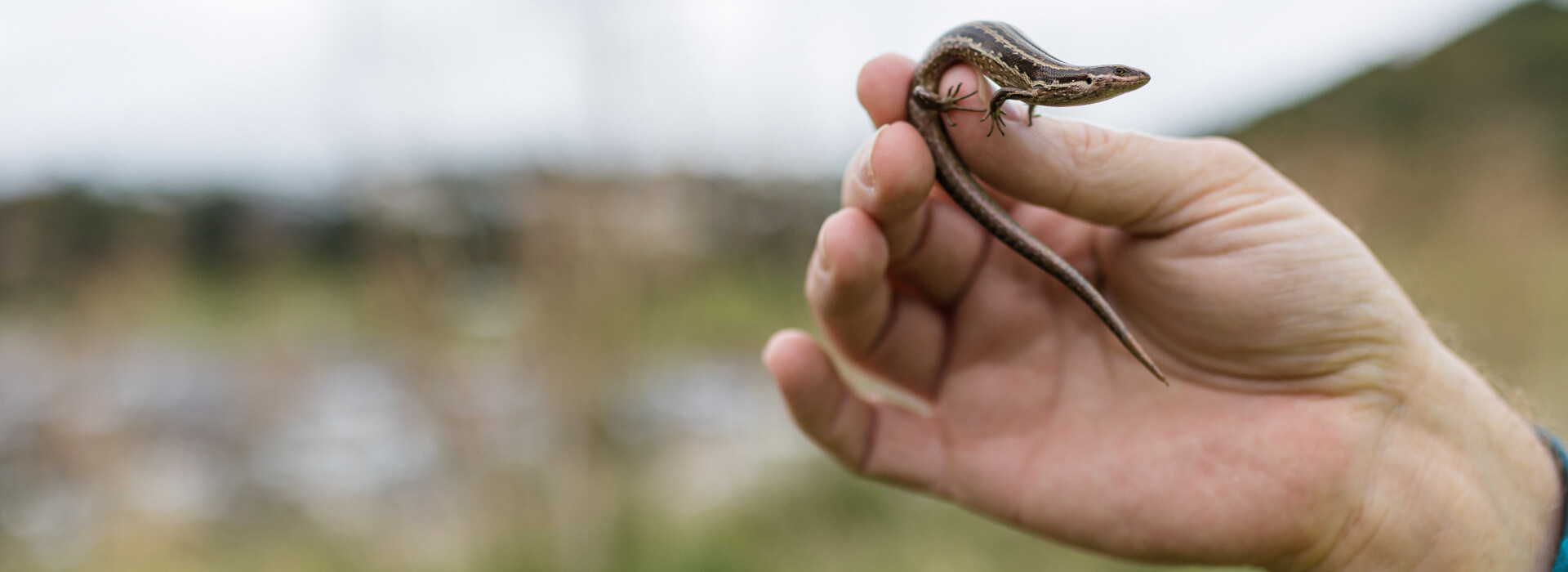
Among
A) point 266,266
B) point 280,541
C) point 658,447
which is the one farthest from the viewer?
point 266,266

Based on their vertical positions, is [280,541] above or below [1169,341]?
below

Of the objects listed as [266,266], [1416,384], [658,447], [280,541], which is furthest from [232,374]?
[1416,384]

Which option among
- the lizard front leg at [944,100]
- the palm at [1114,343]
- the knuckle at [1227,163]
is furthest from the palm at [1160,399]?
the lizard front leg at [944,100]

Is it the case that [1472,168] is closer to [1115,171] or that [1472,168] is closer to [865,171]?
[1115,171]

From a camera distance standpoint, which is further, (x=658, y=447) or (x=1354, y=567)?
(x=658, y=447)

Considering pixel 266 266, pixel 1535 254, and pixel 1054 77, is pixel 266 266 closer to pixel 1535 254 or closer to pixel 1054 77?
pixel 1054 77

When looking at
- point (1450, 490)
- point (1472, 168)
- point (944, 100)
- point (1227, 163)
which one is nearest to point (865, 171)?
point (944, 100)
